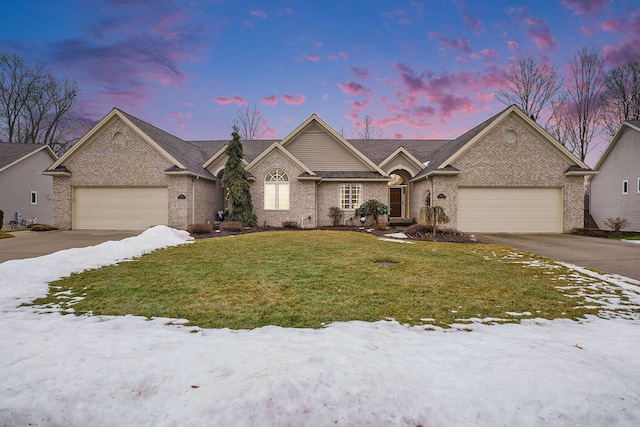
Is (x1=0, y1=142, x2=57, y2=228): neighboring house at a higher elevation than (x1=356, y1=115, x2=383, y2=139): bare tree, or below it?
below

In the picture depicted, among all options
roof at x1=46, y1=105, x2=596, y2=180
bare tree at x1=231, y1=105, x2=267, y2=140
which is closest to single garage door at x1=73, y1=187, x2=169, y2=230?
roof at x1=46, y1=105, x2=596, y2=180

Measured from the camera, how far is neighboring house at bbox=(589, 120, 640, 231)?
1795 cm

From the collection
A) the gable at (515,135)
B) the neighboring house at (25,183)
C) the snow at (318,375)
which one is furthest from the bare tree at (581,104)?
the neighboring house at (25,183)

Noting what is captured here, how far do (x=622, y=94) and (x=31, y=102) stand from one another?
54895mm

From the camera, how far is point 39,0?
567 inches

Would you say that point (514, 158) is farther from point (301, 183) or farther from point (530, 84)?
point (530, 84)

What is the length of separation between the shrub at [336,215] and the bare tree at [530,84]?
21493 mm

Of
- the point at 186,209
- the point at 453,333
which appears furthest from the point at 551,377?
the point at 186,209

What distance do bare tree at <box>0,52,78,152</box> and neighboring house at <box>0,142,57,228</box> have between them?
10578 millimetres

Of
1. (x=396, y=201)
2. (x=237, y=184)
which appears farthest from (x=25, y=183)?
(x=396, y=201)

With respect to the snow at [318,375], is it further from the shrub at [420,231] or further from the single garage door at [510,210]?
the single garage door at [510,210]

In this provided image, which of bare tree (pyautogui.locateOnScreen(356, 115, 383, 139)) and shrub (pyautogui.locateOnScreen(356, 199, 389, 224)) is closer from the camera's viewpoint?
shrub (pyautogui.locateOnScreen(356, 199, 389, 224))

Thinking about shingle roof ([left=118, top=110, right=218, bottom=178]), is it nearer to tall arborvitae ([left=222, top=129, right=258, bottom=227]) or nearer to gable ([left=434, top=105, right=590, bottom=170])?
tall arborvitae ([left=222, top=129, right=258, bottom=227])

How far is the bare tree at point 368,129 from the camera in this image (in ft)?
126
